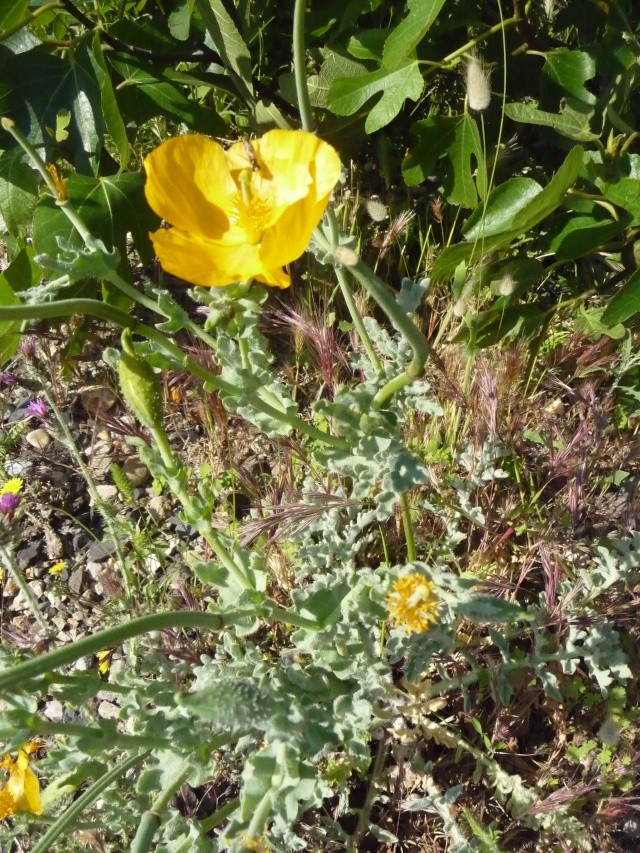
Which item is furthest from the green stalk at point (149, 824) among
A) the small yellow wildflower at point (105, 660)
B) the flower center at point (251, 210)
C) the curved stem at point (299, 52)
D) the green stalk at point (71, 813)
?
the curved stem at point (299, 52)

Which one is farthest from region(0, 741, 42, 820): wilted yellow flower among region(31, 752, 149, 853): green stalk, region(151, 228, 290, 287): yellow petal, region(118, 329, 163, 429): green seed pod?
region(151, 228, 290, 287): yellow petal

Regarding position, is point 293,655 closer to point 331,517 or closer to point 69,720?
point 331,517

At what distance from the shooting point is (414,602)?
96 cm

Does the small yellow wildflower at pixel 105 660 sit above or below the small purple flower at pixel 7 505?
below

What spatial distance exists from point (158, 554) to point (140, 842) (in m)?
0.78

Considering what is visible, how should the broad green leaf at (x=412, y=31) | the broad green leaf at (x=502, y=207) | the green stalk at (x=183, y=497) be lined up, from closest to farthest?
the green stalk at (x=183, y=497) < the broad green leaf at (x=412, y=31) < the broad green leaf at (x=502, y=207)

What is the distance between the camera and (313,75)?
1584mm

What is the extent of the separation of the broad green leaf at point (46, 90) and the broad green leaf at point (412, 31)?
57cm

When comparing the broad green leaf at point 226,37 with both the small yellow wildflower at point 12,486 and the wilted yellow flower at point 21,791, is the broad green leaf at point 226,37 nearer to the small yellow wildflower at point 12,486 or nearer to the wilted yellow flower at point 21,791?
the small yellow wildflower at point 12,486

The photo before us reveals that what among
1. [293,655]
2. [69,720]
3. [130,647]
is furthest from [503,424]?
[69,720]

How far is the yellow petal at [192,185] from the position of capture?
1.04 meters

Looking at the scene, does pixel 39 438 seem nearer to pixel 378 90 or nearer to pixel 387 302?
pixel 378 90

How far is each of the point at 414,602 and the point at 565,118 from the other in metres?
0.99

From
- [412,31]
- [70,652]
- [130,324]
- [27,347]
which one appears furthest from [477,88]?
[70,652]
